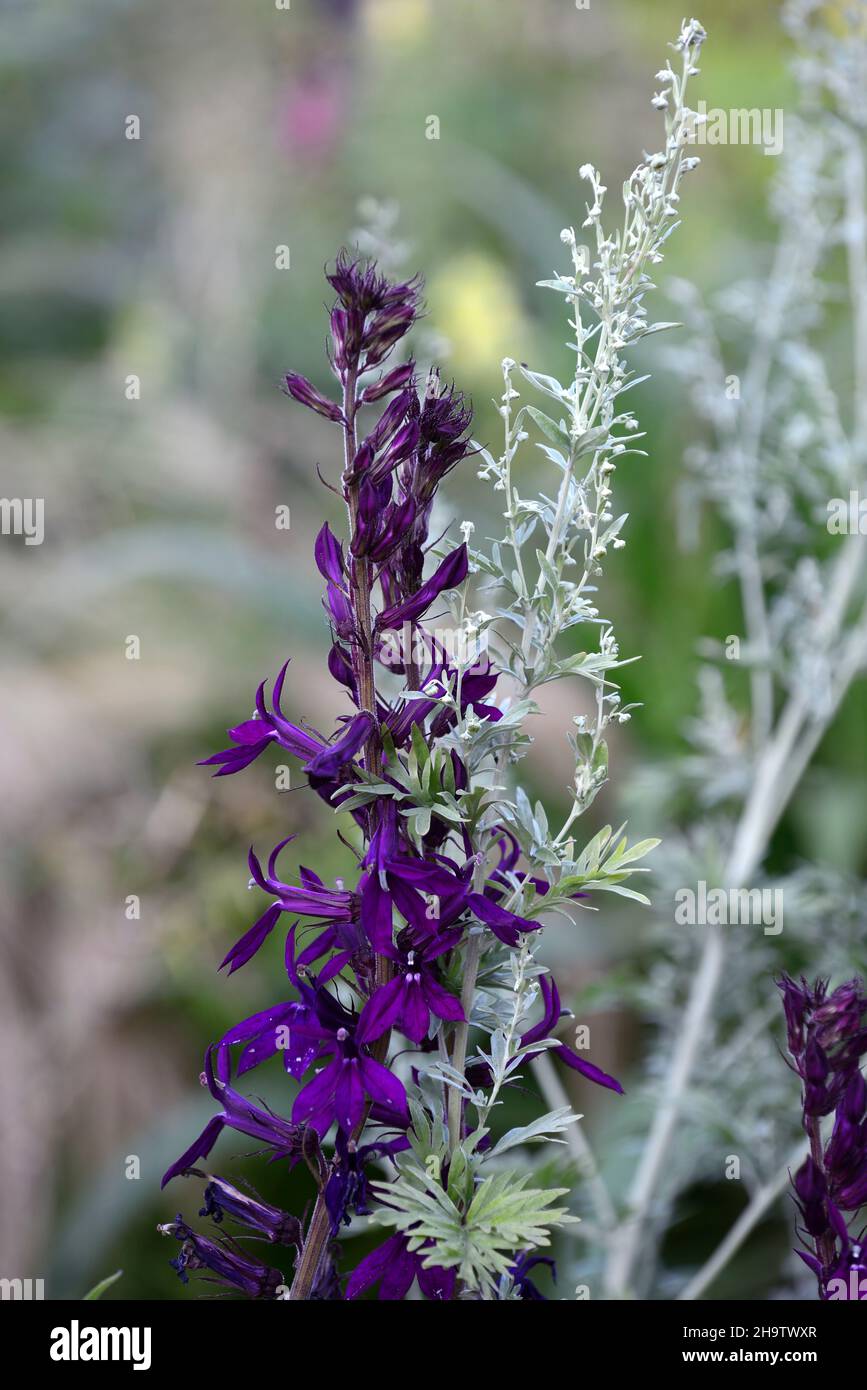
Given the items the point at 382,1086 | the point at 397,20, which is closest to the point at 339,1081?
the point at 382,1086

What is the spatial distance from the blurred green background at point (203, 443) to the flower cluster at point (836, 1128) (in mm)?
904

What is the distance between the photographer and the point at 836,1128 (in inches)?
17.6

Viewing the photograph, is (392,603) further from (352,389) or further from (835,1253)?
(835,1253)

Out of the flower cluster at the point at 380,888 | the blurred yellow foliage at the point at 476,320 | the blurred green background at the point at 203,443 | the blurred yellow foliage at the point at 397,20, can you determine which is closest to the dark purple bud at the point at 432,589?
the flower cluster at the point at 380,888

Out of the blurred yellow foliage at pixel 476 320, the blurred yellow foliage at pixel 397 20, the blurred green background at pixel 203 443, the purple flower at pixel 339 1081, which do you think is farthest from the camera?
the blurred yellow foliage at pixel 397 20

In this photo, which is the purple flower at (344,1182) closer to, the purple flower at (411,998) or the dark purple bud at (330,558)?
the purple flower at (411,998)

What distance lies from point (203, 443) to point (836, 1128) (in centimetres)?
184

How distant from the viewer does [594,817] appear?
5.22ft

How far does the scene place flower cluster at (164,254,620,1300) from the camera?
1.30ft

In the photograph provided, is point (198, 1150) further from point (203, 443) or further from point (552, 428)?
point (203, 443)

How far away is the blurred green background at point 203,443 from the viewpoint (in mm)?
1460

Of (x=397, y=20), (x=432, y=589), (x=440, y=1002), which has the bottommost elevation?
(x=440, y=1002)
